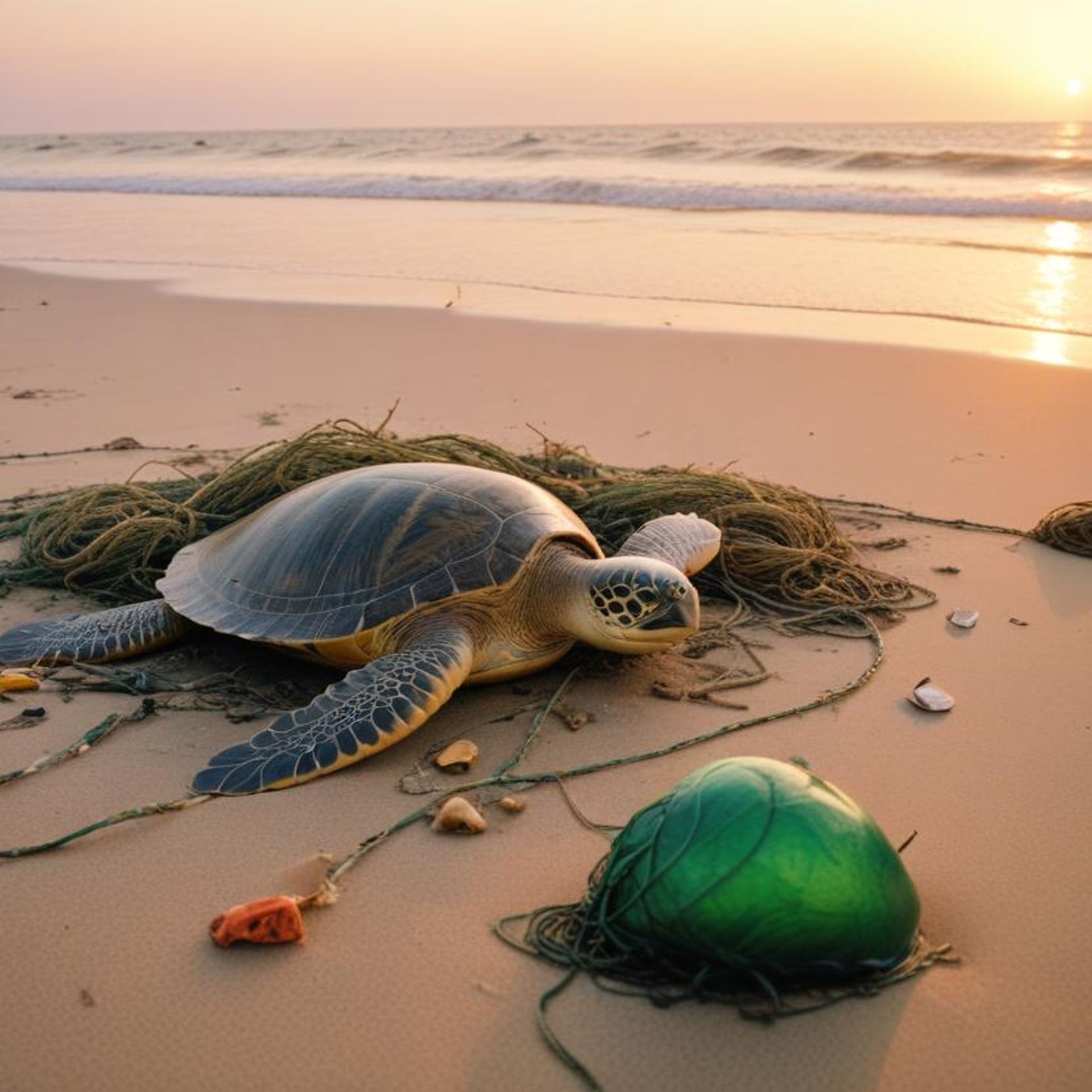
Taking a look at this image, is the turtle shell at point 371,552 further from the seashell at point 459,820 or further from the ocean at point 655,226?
the ocean at point 655,226

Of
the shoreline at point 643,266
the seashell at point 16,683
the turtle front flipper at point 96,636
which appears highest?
the seashell at point 16,683

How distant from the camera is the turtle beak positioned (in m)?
3.12

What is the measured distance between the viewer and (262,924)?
2.12 metres

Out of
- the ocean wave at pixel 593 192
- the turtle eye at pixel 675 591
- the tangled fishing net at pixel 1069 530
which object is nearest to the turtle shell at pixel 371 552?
the turtle eye at pixel 675 591

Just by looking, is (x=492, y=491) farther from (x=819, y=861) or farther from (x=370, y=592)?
(x=819, y=861)

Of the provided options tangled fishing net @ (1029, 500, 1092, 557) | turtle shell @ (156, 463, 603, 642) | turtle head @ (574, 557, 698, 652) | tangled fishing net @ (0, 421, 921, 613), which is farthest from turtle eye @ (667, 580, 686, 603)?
tangled fishing net @ (1029, 500, 1092, 557)

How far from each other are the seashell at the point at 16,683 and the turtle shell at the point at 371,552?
0.47 metres

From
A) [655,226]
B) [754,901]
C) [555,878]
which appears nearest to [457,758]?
[555,878]

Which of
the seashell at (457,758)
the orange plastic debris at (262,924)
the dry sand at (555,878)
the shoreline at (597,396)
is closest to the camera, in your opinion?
the dry sand at (555,878)

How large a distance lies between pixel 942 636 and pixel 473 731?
5.44 feet

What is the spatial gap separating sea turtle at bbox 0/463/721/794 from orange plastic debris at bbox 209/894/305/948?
0.63 metres

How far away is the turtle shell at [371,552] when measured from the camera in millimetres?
3232

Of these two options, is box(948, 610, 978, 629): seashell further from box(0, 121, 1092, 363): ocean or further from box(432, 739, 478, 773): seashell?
box(0, 121, 1092, 363): ocean

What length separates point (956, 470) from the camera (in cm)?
543
